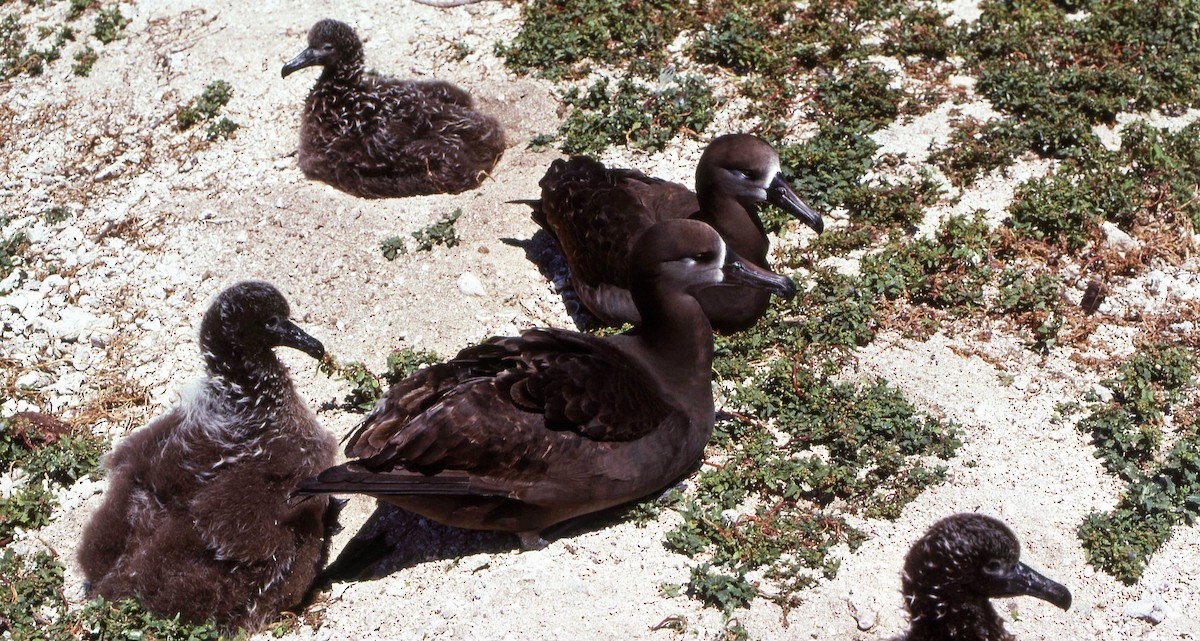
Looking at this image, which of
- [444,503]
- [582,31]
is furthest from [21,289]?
[582,31]

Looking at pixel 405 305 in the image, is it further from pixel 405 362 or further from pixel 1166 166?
pixel 1166 166

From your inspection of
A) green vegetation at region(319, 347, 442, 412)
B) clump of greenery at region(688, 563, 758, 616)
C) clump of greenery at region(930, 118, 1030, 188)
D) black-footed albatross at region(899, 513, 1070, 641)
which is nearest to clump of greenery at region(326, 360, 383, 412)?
green vegetation at region(319, 347, 442, 412)

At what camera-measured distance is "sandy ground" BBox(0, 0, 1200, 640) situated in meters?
5.52

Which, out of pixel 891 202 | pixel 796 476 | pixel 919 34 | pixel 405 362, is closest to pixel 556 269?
pixel 405 362

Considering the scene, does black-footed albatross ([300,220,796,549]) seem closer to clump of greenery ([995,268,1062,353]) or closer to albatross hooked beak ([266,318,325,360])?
albatross hooked beak ([266,318,325,360])

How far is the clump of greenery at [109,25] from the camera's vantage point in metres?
10.3

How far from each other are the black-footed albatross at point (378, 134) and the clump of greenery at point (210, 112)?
88cm

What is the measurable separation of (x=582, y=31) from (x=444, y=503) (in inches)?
204

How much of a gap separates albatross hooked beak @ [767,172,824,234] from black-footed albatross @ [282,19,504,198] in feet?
7.87

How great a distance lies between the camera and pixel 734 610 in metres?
5.40

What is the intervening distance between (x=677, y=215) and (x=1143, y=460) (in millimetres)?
3071

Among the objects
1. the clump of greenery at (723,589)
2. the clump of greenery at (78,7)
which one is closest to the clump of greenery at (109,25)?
the clump of greenery at (78,7)

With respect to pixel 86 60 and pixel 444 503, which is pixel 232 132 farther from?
pixel 444 503

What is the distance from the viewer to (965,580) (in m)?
4.81
